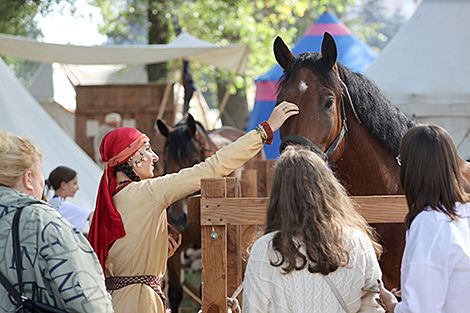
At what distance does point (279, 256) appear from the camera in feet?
5.65

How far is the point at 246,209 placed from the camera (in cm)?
224

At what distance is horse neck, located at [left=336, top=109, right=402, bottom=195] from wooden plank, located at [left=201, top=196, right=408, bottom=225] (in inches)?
24.3

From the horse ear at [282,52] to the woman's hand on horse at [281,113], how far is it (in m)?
0.48

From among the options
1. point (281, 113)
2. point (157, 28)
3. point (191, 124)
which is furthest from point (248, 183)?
point (157, 28)

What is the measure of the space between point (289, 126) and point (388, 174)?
69 cm

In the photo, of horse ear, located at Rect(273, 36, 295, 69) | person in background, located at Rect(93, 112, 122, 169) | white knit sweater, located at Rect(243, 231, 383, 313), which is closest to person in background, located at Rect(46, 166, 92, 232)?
horse ear, located at Rect(273, 36, 295, 69)

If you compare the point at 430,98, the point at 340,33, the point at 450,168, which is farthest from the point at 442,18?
the point at 450,168

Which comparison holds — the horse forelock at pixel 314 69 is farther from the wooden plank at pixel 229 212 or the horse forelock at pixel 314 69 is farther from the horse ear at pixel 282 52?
the wooden plank at pixel 229 212

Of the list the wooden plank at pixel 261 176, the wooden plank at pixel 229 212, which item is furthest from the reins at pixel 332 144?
the wooden plank at pixel 261 176

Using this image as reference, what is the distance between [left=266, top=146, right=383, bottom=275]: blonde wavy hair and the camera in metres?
1.71

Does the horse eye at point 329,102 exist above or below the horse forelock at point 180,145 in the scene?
above

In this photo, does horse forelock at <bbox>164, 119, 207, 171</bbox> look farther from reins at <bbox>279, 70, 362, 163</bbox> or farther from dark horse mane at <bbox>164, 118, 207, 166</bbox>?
reins at <bbox>279, 70, 362, 163</bbox>

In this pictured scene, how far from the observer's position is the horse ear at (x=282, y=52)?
2.91 meters

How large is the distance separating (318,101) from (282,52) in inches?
18.2
